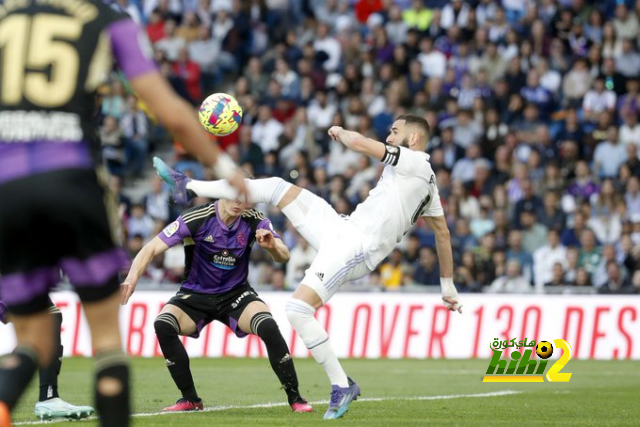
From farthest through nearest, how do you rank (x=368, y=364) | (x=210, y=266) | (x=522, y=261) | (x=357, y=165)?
(x=357, y=165), (x=522, y=261), (x=368, y=364), (x=210, y=266)

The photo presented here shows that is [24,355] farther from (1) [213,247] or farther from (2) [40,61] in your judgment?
(1) [213,247]

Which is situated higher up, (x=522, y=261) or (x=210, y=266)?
(x=210, y=266)

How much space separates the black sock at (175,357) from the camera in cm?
1010

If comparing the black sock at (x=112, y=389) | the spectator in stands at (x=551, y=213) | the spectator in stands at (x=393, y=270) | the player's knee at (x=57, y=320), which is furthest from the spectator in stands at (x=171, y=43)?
the black sock at (x=112, y=389)

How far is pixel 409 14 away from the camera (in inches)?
994

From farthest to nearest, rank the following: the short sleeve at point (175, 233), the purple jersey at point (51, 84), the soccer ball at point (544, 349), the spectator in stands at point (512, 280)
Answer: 1. the spectator in stands at point (512, 280)
2. the soccer ball at point (544, 349)
3. the short sleeve at point (175, 233)
4. the purple jersey at point (51, 84)

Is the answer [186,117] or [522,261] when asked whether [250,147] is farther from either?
[186,117]

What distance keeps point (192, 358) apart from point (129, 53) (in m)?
13.5

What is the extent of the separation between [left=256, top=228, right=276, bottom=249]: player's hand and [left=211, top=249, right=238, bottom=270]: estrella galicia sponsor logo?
1.07 m

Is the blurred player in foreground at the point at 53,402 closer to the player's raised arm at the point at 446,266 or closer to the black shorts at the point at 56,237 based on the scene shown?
the player's raised arm at the point at 446,266

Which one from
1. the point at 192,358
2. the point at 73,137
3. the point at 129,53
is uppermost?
the point at 129,53

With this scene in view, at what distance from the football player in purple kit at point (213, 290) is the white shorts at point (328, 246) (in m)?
0.44

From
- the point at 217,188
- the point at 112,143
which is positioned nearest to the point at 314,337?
the point at 217,188

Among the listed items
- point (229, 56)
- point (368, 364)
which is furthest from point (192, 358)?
point (229, 56)
